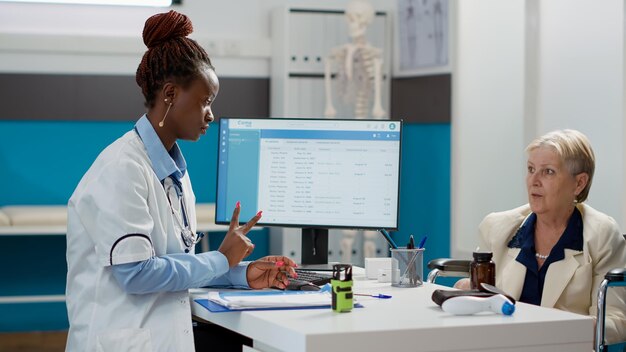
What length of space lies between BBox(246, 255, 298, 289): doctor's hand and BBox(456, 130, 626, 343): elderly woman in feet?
1.98

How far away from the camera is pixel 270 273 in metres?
2.30

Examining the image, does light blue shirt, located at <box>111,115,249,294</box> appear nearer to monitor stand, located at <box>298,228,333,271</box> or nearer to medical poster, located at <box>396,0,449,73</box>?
monitor stand, located at <box>298,228,333,271</box>

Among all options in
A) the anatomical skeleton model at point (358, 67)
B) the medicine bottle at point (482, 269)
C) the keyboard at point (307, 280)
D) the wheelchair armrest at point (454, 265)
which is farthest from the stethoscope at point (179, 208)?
the anatomical skeleton model at point (358, 67)

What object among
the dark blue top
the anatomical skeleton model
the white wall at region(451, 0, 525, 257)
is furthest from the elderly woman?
the anatomical skeleton model

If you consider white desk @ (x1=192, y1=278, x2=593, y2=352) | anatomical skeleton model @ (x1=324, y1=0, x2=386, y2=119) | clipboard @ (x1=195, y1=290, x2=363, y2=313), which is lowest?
white desk @ (x1=192, y1=278, x2=593, y2=352)

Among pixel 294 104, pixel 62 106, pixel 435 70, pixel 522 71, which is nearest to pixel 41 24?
pixel 62 106

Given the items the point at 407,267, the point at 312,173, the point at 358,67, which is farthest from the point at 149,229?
Answer: the point at 358,67

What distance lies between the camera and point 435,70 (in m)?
4.81

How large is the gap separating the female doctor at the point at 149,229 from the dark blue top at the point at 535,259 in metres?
0.92

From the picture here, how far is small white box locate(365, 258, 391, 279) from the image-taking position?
99.3 inches

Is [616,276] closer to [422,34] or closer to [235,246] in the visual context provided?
[235,246]

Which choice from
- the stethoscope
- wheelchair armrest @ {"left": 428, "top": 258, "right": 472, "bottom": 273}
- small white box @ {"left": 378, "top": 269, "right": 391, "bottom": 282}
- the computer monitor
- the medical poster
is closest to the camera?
the stethoscope

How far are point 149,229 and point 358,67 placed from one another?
9.91 feet

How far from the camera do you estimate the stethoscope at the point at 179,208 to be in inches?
84.0
